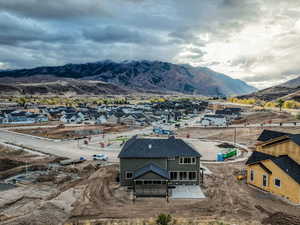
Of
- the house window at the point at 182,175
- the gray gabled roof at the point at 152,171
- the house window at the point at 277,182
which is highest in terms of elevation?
the gray gabled roof at the point at 152,171

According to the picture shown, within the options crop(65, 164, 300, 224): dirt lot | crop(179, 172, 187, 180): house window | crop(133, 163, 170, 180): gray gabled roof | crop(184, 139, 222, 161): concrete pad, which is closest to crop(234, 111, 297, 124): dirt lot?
crop(184, 139, 222, 161): concrete pad

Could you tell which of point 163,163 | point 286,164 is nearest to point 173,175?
point 163,163

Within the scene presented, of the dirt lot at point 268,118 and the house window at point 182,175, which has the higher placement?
the dirt lot at point 268,118

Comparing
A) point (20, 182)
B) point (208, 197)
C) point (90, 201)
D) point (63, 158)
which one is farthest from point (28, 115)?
point (208, 197)

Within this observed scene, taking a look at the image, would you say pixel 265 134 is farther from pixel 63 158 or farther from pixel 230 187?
pixel 63 158

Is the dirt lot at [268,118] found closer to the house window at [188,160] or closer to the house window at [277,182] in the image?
the house window at [277,182]

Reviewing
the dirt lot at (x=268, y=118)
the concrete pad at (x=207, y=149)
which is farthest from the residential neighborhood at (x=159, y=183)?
the dirt lot at (x=268, y=118)

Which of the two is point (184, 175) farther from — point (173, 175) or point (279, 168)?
point (279, 168)

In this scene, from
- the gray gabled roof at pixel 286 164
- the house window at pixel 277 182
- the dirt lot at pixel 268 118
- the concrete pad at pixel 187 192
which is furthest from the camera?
the dirt lot at pixel 268 118
